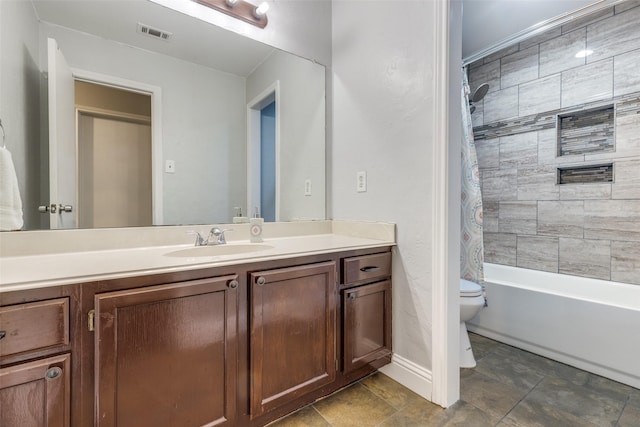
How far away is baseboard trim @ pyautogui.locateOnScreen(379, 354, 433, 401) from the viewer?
1.43 meters

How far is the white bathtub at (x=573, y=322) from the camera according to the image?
155 cm

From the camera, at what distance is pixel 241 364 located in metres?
1.09

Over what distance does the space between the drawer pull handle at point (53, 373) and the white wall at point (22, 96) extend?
667mm

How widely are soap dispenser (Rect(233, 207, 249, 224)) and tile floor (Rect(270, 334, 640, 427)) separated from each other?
0.99 metres

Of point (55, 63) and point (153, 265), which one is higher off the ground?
point (55, 63)

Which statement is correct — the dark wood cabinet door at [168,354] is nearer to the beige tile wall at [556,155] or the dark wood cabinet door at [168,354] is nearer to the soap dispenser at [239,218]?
the soap dispenser at [239,218]

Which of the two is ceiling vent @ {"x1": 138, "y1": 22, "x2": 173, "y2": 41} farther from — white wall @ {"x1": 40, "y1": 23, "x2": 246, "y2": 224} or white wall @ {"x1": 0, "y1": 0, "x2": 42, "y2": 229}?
white wall @ {"x1": 0, "y1": 0, "x2": 42, "y2": 229}

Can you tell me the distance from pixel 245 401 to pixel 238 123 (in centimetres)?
139

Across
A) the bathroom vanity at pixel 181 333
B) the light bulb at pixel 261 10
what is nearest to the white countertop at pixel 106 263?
the bathroom vanity at pixel 181 333

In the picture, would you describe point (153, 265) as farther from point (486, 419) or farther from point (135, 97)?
point (486, 419)

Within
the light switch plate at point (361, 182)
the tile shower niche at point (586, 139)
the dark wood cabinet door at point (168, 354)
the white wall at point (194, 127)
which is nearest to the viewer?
the dark wood cabinet door at point (168, 354)

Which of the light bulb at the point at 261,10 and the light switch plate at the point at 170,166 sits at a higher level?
the light bulb at the point at 261,10

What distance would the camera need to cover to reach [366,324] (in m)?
1.48

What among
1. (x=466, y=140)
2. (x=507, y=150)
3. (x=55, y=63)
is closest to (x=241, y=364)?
(x=55, y=63)
